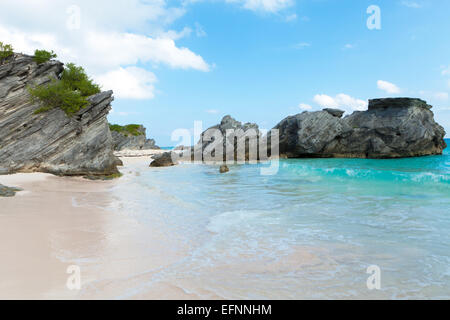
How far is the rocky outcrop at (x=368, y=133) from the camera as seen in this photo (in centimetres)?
4675

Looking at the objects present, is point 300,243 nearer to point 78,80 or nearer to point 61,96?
point 61,96

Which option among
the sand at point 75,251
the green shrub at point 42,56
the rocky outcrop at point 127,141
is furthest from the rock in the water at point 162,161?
the rocky outcrop at point 127,141

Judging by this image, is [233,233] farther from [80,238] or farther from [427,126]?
[427,126]

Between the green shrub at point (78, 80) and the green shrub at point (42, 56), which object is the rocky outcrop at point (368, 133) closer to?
the green shrub at point (78, 80)

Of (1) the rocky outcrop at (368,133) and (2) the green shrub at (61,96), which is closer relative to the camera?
(2) the green shrub at (61,96)

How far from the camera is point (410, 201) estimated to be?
12508 millimetres

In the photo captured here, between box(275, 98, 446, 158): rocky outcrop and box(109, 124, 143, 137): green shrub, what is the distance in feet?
181

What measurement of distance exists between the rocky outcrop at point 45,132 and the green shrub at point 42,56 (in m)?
0.34

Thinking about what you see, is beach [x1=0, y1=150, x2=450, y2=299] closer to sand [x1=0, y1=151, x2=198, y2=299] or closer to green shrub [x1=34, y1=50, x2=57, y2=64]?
sand [x1=0, y1=151, x2=198, y2=299]

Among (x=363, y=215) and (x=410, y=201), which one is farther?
(x=410, y=201)

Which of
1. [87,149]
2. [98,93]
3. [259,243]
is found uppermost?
[98,93]

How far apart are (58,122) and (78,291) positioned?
18.3m
